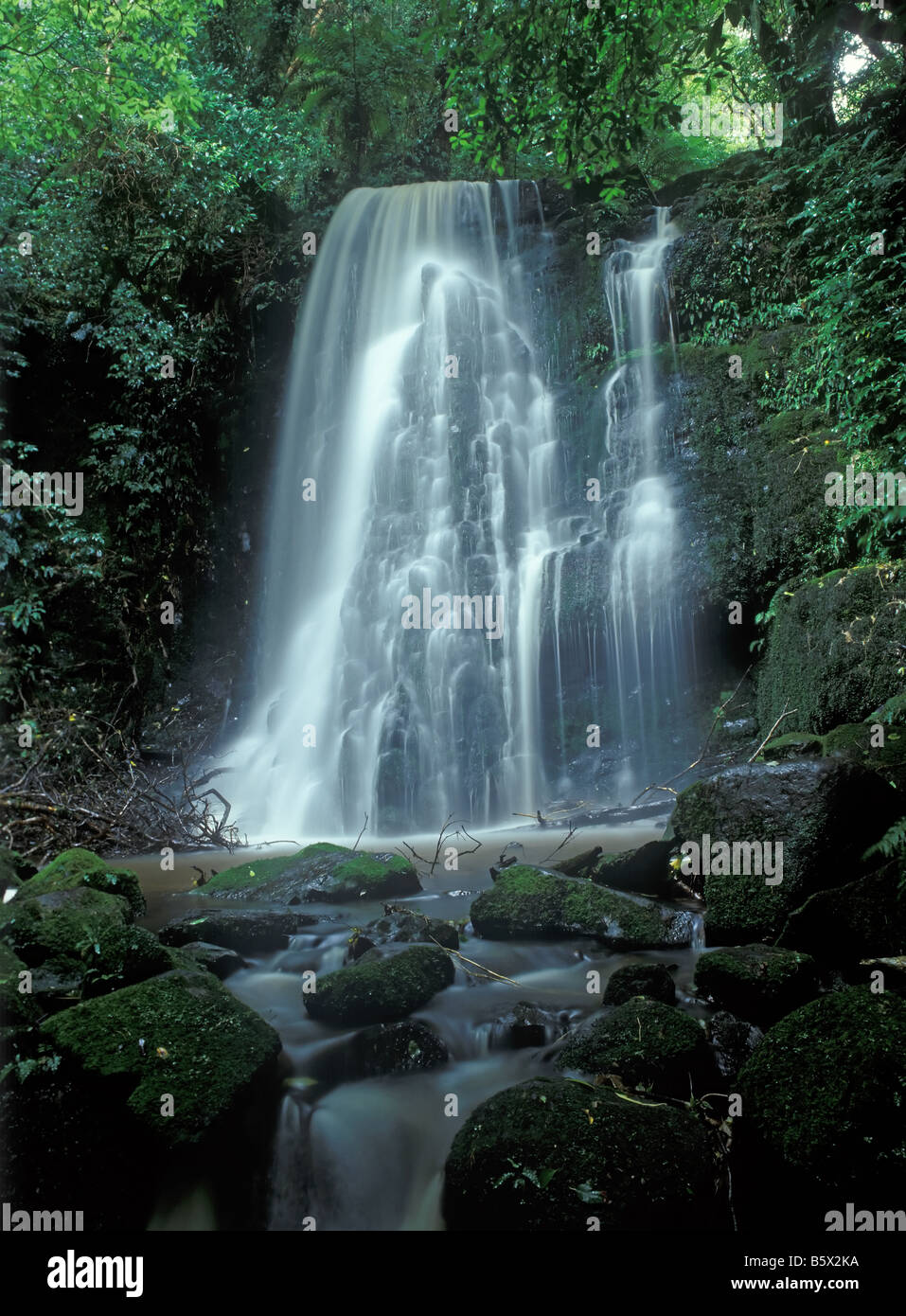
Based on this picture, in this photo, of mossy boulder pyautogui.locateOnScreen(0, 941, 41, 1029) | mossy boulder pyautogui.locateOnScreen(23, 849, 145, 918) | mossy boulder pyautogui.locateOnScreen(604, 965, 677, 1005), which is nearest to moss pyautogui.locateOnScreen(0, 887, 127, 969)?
mossy boulder pyautogui.locateOnScreen(0, 941, 41, 1029)

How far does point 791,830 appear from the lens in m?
4.30

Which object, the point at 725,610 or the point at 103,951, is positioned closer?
the point at 103,951

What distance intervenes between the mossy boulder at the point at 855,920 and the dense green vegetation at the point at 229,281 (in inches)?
136

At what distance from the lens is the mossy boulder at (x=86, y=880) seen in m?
4.96

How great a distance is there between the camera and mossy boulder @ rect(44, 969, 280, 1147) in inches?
115

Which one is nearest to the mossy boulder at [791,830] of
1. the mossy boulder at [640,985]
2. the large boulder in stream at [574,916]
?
the large boulder in stream at [574,916]

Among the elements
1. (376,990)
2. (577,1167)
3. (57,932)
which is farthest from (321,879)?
(577,1167)

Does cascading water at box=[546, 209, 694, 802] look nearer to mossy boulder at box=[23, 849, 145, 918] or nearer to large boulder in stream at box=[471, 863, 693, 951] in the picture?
large boulder in stream at box=[471, 863, 693, 951]

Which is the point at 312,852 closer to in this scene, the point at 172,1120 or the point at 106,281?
the point at 172,1120

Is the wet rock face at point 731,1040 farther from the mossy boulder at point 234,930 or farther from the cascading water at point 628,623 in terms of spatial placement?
the cascading water at point 628,623

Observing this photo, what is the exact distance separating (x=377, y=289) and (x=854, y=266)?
10326 millimetres
